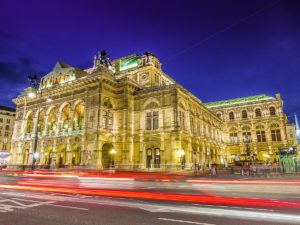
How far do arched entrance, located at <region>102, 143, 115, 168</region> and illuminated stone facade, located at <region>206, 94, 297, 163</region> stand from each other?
3795cm

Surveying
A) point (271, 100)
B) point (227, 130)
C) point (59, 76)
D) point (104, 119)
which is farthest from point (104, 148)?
point (271, 100)

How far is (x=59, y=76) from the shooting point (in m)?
46.5

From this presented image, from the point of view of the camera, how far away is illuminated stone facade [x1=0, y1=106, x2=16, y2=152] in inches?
2938

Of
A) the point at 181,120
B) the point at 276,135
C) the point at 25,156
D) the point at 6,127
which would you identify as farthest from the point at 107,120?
the point at 6,127

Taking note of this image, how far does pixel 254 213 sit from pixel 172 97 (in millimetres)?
28299

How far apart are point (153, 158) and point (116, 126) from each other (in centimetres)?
823

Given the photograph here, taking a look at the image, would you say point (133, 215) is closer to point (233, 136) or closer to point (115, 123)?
point (115, 123)

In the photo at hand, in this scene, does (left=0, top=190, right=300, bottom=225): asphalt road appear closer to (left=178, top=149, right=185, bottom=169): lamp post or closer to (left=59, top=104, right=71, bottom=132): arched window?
(left=178, top=149, right=185, bottom=169): lamp post

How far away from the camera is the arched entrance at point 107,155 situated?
37.0 m

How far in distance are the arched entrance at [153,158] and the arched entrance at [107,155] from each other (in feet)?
19.8

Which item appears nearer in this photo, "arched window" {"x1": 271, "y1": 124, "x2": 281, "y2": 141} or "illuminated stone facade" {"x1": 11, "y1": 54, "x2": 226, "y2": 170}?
"illuminated stone facade" {"x1": 11, "y1": 54, "x2": 226, "y2": 170}

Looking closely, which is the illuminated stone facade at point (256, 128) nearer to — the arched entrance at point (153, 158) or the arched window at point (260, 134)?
the arched window at point (260, 134)

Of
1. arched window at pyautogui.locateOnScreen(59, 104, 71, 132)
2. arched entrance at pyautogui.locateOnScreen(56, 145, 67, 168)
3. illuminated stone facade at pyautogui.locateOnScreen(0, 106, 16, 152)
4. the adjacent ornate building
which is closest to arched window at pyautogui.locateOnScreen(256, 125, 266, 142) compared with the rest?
the adjacent ornate building

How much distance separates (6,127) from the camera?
7706 centimetres
